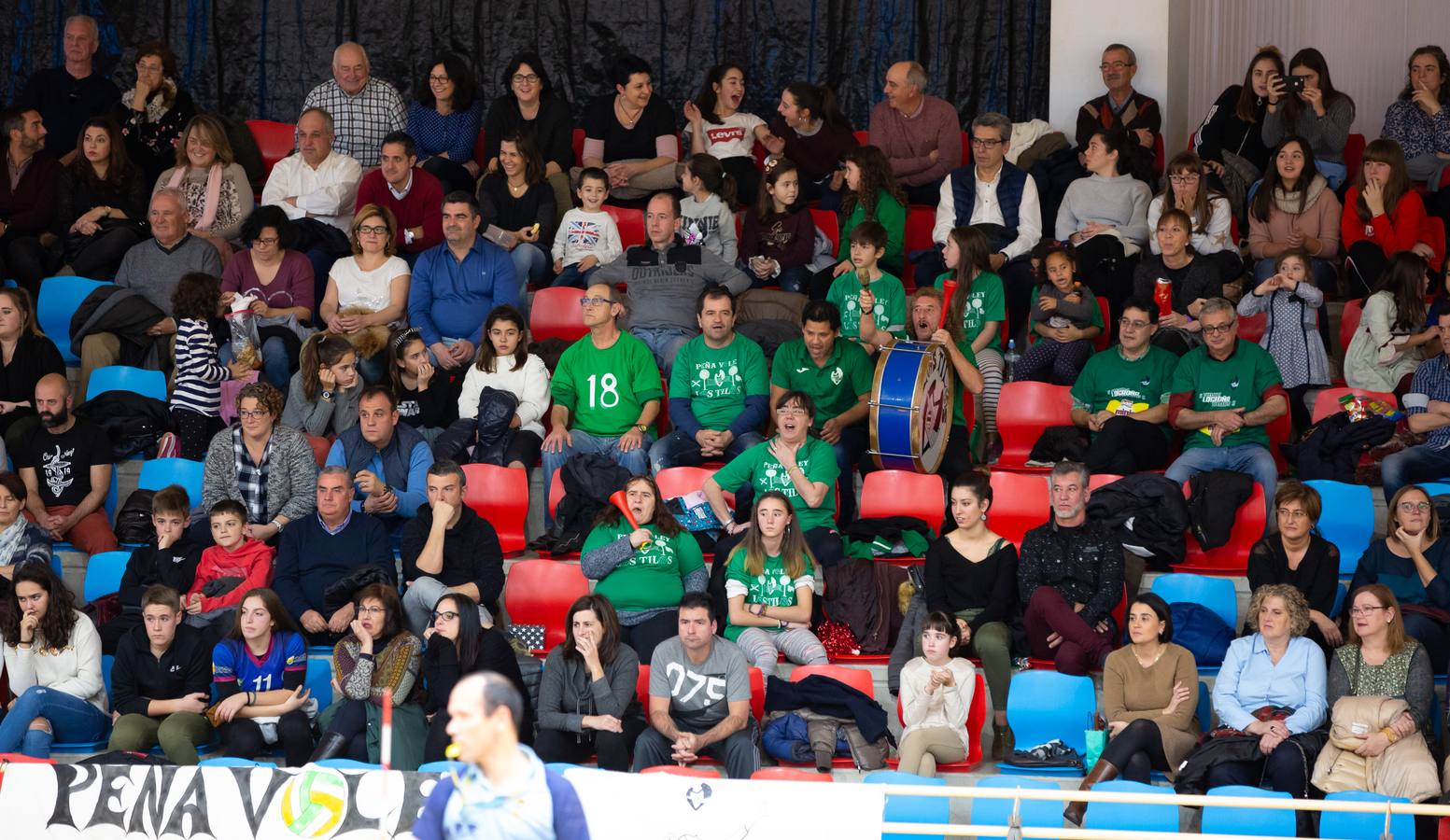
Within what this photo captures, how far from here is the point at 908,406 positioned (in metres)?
7.99

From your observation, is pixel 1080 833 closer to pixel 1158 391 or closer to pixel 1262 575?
pixel 1262 575

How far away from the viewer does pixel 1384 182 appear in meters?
9.58

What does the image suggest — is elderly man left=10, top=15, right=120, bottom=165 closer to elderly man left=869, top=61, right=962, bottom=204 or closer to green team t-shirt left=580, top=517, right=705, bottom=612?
elderly man left=869, top=61, right=962, bottom=204

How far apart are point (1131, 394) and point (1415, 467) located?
4.30 ft

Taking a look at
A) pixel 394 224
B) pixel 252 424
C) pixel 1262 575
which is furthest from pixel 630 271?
Result: pixel 1262 575

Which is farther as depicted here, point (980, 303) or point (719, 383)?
point (980, 303)

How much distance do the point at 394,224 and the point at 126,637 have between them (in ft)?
10.3

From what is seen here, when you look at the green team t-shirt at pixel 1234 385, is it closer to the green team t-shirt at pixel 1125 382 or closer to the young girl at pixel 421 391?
the green team t-shirt at pixel 1125 382

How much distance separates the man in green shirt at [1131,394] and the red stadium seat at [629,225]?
295cm

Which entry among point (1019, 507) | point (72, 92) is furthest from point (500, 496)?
point (72, 92)

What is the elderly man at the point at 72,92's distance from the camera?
10.6 meters

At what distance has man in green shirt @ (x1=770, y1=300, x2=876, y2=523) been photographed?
8484 millimetres

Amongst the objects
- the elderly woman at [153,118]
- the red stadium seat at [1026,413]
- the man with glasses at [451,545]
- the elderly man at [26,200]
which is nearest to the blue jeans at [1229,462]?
the red stadium seat at [1026,413]

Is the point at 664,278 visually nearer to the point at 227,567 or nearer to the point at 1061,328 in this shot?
the point at 1061,328
